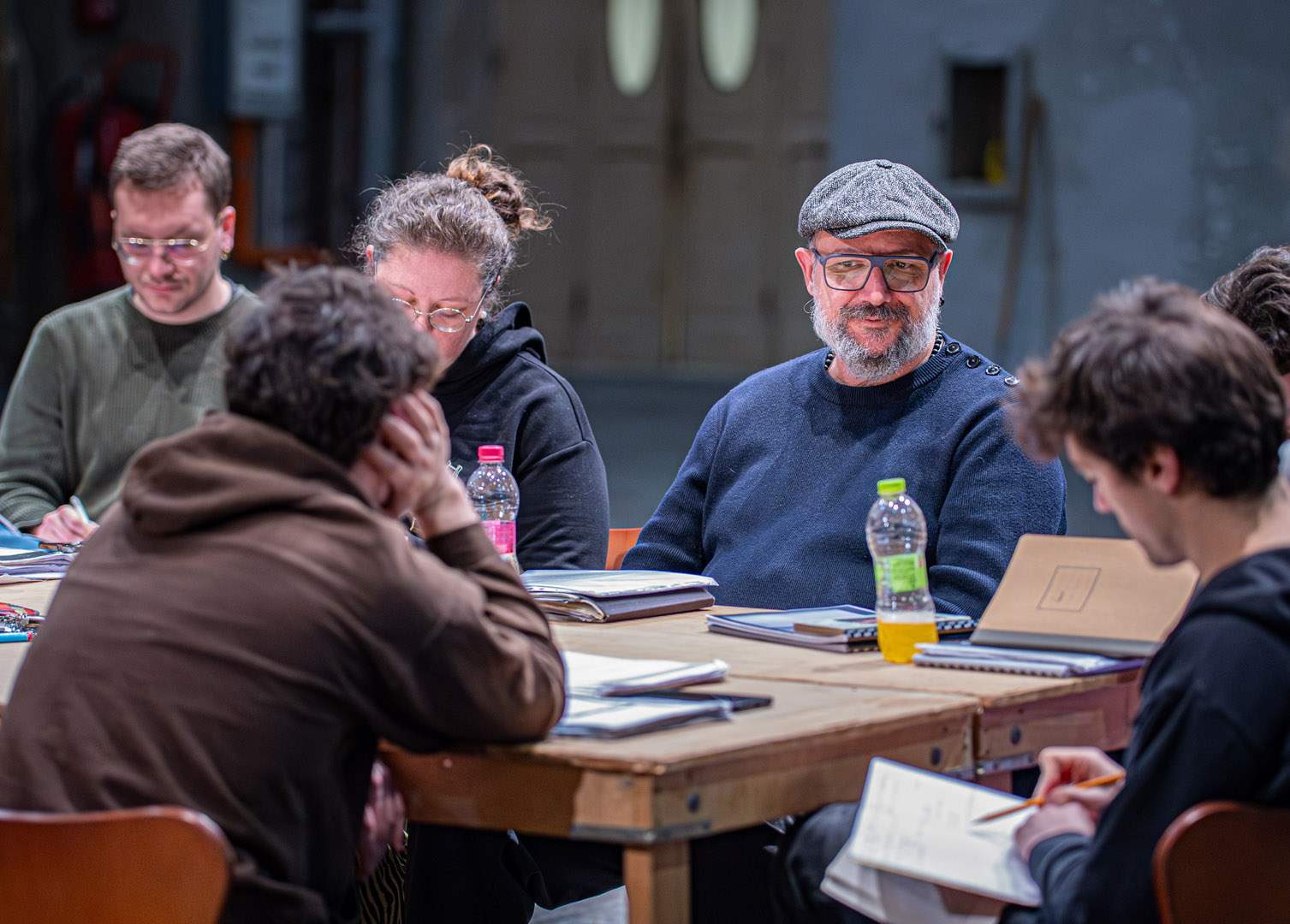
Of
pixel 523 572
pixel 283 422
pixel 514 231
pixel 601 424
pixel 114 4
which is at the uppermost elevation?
pixel 114 4

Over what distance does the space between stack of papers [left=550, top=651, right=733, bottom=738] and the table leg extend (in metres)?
0.15

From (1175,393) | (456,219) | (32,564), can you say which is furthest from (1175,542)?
(32,564)

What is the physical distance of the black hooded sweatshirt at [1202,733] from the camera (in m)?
1.37

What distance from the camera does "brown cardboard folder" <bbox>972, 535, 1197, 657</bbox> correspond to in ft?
6.79

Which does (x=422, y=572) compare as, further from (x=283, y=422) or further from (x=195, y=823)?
(x=195, y=823)

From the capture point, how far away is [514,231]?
3271 millimetres

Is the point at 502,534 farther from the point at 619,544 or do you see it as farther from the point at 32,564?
the point at 32,564

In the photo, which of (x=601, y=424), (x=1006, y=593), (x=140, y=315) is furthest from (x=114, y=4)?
(x=1006, y=593)

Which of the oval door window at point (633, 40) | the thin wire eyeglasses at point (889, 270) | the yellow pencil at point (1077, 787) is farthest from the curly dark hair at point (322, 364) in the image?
the oval door window at point (633, 40)

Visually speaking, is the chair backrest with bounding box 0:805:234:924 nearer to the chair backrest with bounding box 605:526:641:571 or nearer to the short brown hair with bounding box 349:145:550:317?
the short brown hair with bounding box 349:145:550:317

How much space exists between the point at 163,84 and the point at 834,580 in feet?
29.7

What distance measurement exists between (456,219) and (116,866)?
6.06 ft

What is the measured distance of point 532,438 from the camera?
10.1ft

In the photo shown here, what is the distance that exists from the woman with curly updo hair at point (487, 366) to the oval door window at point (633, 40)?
7.96 metres
